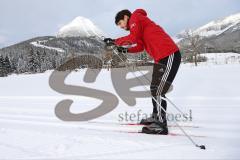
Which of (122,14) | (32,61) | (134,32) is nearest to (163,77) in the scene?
(134,32)

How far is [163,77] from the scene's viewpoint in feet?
15.8

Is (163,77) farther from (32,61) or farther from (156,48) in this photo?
(32,61)

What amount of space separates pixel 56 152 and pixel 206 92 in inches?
261

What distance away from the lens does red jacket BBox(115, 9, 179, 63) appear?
470 centimetres

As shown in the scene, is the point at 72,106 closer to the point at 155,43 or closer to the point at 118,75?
the point at 155,43

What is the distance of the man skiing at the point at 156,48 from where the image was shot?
15.5 ft

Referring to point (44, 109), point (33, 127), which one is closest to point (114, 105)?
point (44, 109)

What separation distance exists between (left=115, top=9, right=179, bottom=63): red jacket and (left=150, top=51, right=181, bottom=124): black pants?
8 centimetres

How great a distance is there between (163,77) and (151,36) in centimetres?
62

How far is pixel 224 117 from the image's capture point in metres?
6.07

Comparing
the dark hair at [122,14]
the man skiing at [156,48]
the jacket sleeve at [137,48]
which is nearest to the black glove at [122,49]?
the jacket sleeve at [137,48]

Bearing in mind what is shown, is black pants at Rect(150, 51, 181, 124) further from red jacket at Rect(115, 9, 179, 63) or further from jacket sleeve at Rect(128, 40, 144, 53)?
jacket sleeve at Rect(128, 40, 144, 53)

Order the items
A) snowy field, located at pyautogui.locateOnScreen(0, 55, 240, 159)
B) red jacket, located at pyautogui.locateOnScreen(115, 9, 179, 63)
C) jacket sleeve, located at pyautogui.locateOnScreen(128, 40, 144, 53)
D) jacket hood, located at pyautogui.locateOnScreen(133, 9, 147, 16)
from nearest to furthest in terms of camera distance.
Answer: snowy field, located at pyautogui.locateOnScreen(0, 55, 240, 159), red jacket, located at pyautogui.locateOnScreen(115, 9, 179, 63), jacket hood, located at pyautogui.locateOnScreen(133, 9, 147, 16), jacket sleeve, located at pyautogui.locateOnScreen(128, 40, 144, 53)

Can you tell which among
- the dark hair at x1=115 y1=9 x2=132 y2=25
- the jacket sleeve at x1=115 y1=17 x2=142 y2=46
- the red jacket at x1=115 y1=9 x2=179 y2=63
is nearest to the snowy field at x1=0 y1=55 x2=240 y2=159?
the red jacket at x1=115 y1=9 x2=179 y2=63
